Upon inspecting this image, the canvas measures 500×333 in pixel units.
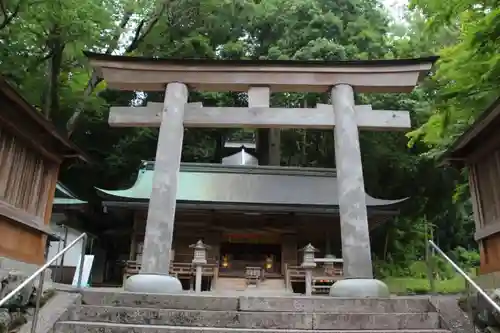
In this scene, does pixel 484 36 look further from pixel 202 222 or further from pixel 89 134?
pixel 89 134

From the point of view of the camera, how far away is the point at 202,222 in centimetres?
1327

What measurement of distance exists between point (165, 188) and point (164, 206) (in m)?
0.31

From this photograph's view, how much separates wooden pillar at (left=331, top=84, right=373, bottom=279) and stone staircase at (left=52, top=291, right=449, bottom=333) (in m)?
1.41

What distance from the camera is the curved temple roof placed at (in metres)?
13.0

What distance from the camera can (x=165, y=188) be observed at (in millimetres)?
7059

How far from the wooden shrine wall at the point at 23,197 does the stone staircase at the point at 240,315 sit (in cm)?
147

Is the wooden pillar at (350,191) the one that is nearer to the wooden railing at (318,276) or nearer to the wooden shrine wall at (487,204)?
the wooden shrine wall at (487,204)

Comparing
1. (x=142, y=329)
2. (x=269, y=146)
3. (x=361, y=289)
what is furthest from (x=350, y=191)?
(x=269, y=146)

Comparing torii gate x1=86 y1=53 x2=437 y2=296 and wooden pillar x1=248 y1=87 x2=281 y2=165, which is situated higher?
wooden pillar x1=248 y1=87 x2=281 y2=165

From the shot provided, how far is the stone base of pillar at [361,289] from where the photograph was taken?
6066mm

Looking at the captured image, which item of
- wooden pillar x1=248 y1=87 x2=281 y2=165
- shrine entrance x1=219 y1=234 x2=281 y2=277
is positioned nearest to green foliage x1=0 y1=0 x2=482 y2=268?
wooden pillar x1=248 y1=87 x2=281 y2=165

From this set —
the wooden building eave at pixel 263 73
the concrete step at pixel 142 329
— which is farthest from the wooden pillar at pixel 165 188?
the concrete step at pixel 142 329

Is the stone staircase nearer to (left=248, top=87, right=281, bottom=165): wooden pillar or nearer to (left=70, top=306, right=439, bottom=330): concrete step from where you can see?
(left=70, top=306, right=439, bottom=330): concrete step

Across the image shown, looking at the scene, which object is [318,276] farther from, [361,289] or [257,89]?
[257,89]
